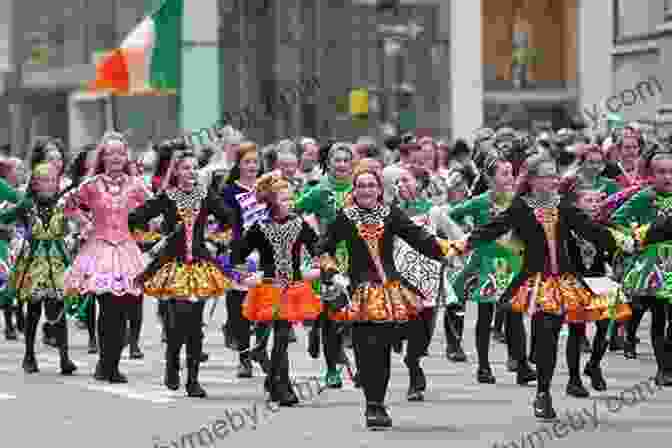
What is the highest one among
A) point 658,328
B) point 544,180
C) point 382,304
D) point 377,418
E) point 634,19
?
point 634,19

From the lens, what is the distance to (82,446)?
36.5 feet

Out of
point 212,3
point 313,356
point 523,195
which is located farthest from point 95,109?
point 523,195

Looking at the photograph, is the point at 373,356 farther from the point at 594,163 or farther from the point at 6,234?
the point at 6,234

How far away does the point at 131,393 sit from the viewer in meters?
13.9

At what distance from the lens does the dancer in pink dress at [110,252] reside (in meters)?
14.6

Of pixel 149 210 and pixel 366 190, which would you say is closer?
pixel 366 190

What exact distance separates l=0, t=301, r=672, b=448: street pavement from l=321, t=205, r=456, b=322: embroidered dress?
78 cm

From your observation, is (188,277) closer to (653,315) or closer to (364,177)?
(364,177)

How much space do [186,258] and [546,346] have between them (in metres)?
3.00

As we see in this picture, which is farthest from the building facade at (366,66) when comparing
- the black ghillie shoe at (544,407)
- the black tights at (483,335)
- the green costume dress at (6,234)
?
the black ghillie shoe at (544,407)

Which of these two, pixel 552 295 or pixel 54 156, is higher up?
pixel 54 156

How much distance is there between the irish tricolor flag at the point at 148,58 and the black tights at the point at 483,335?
13.8 metres

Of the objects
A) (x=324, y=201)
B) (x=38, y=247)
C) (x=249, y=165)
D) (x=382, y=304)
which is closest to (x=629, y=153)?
(x=324, y=201)

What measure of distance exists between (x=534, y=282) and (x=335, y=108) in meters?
36.9
